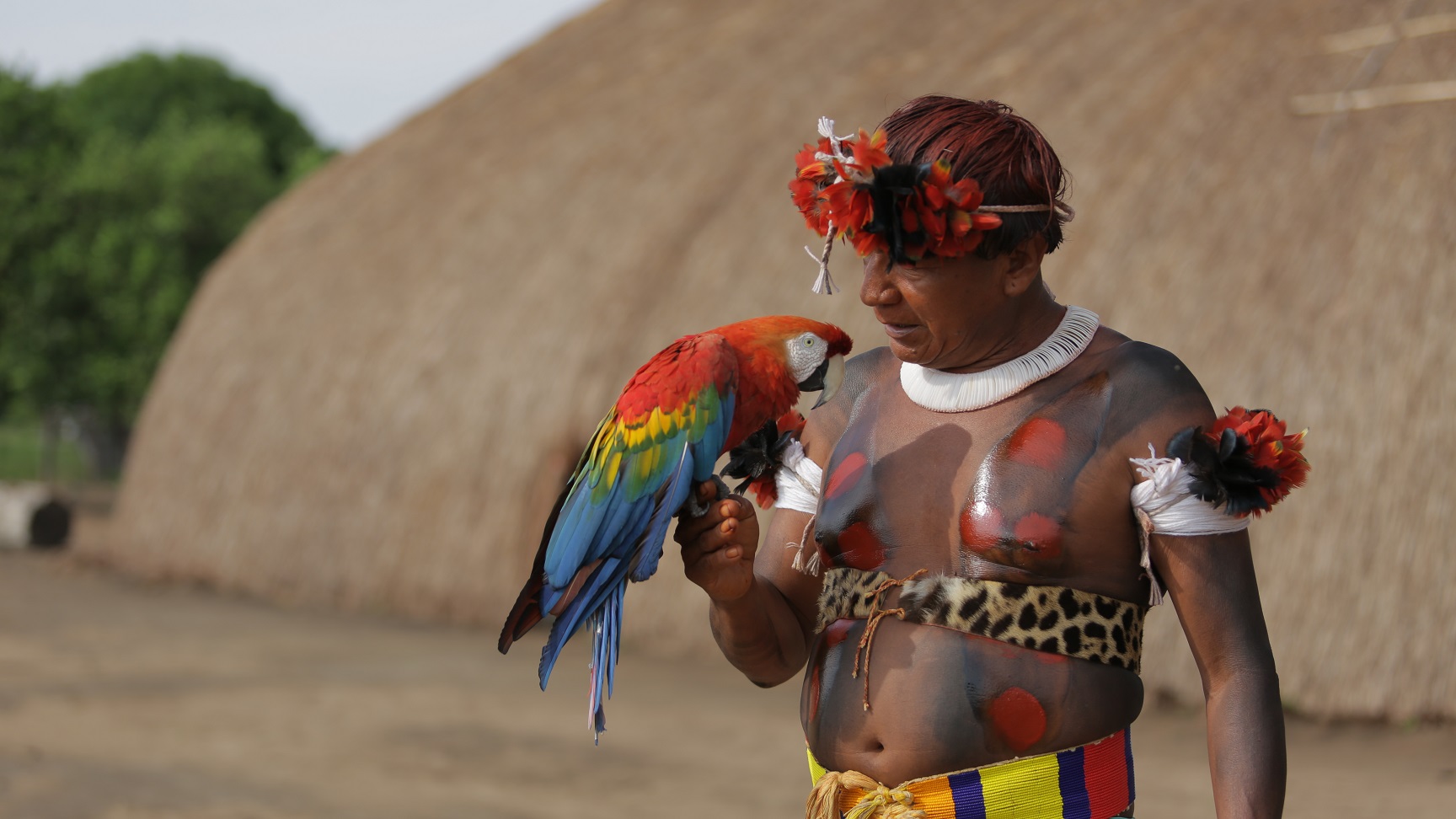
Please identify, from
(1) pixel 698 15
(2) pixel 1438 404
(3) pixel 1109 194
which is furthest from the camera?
(1) pixel 698 15

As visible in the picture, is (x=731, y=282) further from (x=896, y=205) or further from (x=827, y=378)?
(x=896, y=205)

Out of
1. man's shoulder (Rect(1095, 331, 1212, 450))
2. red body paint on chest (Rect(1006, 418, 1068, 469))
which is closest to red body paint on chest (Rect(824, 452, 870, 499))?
red body paint on chest (Rect(1006, 418, 1068, 469))

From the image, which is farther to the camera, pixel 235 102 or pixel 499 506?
pixel 235 102

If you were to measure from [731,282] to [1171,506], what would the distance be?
20.7 ft

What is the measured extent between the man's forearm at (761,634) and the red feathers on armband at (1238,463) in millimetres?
600

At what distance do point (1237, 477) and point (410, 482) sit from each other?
785cm

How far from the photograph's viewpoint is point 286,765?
19.2 feet

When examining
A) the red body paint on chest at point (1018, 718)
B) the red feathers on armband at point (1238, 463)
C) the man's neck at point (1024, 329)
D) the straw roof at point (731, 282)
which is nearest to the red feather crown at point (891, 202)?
the man's neck at point (1024, 329)

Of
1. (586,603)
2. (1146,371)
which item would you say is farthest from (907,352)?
(586,603)

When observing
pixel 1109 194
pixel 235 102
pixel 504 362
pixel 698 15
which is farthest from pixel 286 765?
pixel 235 102

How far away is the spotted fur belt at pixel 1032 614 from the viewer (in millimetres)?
1665

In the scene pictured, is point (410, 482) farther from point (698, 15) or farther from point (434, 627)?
point (698, 15)

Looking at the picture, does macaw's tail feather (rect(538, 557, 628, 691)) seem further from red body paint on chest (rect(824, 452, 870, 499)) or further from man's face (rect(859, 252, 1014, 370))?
man's face (rect(859, 252, 1014, 370))

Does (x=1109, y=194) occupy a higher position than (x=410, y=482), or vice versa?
(x=1109, y=194)
